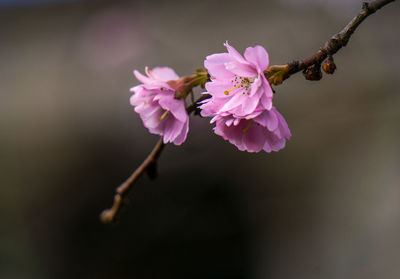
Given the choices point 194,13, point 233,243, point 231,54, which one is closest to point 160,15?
point 194,13

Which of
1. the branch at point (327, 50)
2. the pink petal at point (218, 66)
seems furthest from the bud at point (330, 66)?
the pink petal at point (218, 66)

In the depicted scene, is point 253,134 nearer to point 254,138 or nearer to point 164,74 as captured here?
point 254,138

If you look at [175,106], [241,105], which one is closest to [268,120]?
[241,105]

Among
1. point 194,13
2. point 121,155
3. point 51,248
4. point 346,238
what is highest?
point 194,13

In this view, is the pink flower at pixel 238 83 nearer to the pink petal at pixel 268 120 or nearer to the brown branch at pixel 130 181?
the pink petal at pixel 268 120

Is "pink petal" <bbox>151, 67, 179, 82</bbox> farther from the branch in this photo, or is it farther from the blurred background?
the blurred background

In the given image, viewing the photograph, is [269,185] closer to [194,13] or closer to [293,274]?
[293,274]
